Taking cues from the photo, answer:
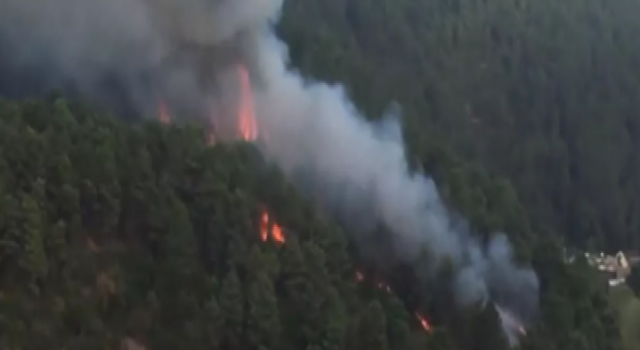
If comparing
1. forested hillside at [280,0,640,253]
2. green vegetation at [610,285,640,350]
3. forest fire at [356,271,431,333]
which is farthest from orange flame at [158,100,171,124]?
green vegetation at [610,285,640,350]

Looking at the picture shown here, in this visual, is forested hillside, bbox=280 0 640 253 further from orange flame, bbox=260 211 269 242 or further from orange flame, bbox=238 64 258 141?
orange flame, bbox=260 211 269 242

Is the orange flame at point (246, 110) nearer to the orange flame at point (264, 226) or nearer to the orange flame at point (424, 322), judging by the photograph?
the orange flame at point (264, 226)

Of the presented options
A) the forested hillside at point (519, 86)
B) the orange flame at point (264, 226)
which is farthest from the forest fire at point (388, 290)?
the forested hillside at point (519, 86)

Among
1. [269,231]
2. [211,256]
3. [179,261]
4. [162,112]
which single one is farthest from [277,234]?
[162,112]

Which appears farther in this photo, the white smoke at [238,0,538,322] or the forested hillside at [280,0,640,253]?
the forested hillside at [280,0,640,253]

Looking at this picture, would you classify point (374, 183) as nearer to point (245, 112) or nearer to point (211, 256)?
point (245, 112)

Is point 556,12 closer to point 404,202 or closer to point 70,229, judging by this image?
point 404,202
